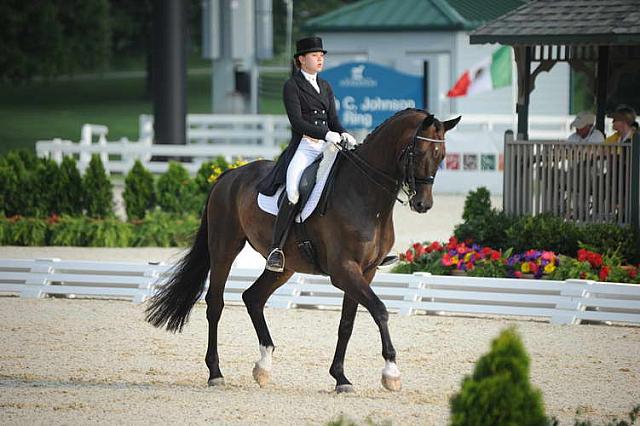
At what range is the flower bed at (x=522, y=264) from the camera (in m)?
14.2

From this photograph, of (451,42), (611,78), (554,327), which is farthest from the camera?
(451,42)

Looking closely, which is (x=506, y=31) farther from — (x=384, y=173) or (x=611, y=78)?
(x=384, y=173)

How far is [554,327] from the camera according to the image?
43.2 ft

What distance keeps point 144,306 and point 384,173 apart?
221 inches

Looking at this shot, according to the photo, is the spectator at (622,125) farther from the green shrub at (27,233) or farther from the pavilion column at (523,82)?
the green shrub at (27,233)

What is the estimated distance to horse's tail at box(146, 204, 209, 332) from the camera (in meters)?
11.1

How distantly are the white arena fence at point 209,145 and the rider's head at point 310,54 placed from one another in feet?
45.8

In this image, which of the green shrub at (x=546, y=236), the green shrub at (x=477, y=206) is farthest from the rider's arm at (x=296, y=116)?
the green shrub at (x=477, y=206)

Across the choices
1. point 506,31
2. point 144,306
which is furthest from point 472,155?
point 144,306

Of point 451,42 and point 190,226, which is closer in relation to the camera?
point 190,226

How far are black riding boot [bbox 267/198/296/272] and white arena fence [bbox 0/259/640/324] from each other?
98.3 inches

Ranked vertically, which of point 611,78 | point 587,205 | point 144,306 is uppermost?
point 611,78

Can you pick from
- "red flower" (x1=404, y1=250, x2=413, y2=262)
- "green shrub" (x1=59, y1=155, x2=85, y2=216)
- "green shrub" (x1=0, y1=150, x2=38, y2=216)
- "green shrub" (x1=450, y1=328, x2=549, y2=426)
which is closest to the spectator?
"red flower" (x1=404, y1=250, x2=413, y2=262)

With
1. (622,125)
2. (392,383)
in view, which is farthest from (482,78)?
(392,383)
